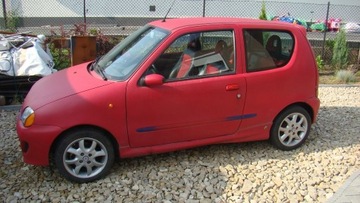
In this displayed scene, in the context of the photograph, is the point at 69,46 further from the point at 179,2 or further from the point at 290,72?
the point at 179,2

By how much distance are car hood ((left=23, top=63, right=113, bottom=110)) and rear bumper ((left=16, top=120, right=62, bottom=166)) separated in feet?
0.81

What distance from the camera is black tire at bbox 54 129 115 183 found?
373 cm

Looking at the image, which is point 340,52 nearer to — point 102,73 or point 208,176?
point 208,176

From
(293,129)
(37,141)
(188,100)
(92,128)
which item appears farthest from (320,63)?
(37,141)

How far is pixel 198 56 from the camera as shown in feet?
13.9

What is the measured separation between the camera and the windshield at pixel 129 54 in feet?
13.1

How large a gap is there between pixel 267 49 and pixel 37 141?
283 centimetres

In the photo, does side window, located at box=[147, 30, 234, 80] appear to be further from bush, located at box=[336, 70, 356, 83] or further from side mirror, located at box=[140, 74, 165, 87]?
bush, located at box=[336, 70, 356, 83]

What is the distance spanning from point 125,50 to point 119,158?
1277 mm

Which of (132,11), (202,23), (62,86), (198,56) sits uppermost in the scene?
(132,11)

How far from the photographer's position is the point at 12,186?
387 cm

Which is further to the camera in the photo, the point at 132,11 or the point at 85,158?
the point at 132,11

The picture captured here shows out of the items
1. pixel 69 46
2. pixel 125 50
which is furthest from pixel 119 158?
pixel 69 46

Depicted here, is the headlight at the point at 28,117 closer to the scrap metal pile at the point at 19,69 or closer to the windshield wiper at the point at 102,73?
the windshield wiper at the point at 102,73
